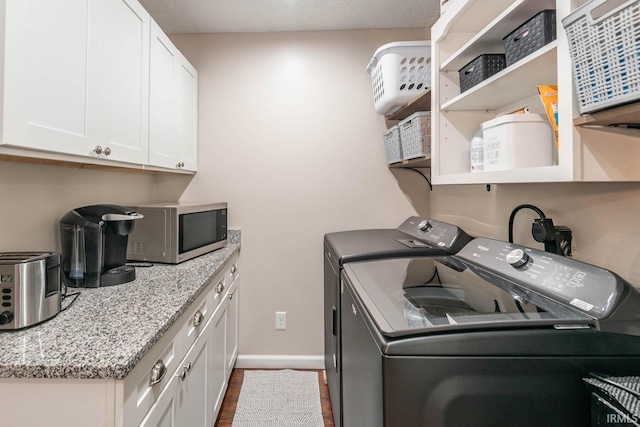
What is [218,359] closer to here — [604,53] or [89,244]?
[89,244]

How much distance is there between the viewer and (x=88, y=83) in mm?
1172

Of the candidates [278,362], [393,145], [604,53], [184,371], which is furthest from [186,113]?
[604,53]

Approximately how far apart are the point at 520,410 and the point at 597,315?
28 centimetres

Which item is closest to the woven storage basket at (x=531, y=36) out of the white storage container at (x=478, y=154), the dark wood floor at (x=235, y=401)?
the white storage container at (x=478, y=154)

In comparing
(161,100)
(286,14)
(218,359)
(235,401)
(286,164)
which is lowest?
(235,401)

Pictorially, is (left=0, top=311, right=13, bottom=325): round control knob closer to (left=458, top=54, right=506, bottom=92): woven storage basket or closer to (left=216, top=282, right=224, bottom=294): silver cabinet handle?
(left=216, top=282, right=224, bottom=294): silver cabinet handle

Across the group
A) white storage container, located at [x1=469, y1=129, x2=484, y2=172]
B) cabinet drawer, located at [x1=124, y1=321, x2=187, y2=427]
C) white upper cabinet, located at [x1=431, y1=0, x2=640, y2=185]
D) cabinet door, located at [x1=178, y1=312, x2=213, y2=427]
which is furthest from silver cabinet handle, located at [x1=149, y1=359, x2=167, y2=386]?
white storage container, located at [x1=469, y1=129, x2=484, y2=172]

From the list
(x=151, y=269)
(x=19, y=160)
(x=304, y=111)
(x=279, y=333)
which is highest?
(x=304, y=111)

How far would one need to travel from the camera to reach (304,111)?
2398mm

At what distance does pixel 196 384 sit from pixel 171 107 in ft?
5.00

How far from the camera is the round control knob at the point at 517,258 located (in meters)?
1.07

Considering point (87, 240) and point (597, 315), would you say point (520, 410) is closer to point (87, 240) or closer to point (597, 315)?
point (597, 315)

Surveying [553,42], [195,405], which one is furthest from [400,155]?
[195,405]

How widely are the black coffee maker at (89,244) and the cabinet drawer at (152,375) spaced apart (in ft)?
1.59
